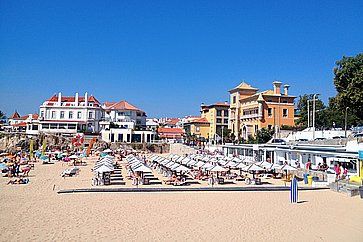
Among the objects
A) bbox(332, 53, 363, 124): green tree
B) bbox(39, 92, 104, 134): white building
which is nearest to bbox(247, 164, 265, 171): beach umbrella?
bbox(332, 53, 363, 124): green tree

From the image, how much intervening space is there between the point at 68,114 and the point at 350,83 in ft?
148

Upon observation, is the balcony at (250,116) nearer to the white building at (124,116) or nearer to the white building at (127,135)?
the white building at (127,135)

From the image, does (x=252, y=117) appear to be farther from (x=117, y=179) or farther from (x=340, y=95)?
(x=117, y=179)

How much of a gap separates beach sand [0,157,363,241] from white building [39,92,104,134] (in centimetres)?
4311

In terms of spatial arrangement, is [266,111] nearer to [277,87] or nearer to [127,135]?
[277,87]

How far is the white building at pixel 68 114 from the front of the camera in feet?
201

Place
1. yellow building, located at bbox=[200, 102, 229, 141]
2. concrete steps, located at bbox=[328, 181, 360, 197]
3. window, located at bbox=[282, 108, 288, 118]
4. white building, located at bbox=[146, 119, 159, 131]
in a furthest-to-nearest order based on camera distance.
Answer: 1. yellow building, located at bbox=[200, 102, 229, 141]
2. white building, located at bbox=[146, 119, 159, 131]
3. window, located at bbox=[282, 108, 288, 118]
4. concrete steps, located at bbox=[328, 181, 360, 197]

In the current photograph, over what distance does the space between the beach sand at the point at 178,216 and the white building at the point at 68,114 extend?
4311cm

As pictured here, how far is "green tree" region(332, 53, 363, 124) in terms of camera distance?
1288 inches

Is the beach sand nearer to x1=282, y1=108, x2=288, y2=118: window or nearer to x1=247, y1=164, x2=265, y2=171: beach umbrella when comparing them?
x1=247, y1=164, x2=265, y2=171: beach umbrella

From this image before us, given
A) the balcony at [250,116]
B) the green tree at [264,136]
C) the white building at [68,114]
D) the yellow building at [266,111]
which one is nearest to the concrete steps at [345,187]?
the green tree at [264,136]

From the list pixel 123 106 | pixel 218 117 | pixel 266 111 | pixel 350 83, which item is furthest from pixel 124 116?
pixel 350 83

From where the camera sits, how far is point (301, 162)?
29.4m

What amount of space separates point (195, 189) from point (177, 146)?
3698 cm
